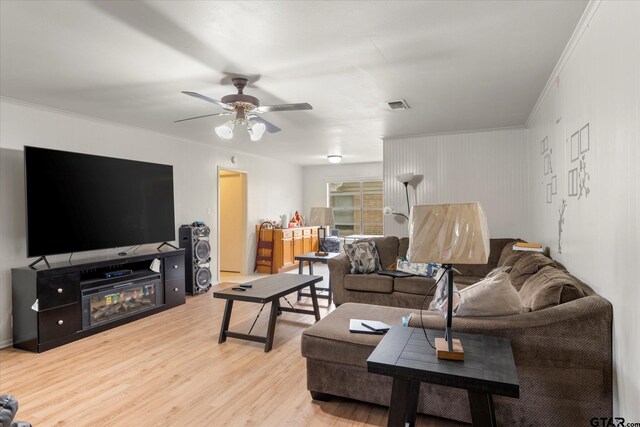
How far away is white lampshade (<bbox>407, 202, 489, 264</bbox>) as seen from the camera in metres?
1.54

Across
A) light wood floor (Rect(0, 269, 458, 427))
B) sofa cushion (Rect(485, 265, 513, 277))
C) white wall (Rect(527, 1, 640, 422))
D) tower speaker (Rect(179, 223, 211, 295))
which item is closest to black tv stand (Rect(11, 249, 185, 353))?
light wood floor (Rect(0, 269, 458, 427))

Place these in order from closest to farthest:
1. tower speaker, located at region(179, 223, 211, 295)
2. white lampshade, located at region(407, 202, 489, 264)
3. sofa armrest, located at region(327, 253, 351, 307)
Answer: white lampshade, located at region(407, 202, 489, 264) < sofa armrest, located at region(327, 253, 351, 307) < tower speaker, located at region(179, 223, 211, 295)

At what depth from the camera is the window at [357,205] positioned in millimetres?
8883

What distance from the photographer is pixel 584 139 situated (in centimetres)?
222

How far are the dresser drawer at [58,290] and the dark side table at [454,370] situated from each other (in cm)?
329

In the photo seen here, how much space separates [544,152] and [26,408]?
15.6ft

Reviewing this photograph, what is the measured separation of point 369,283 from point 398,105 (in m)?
Result: 2.09

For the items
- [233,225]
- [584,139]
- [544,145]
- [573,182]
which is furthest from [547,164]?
[233,225]

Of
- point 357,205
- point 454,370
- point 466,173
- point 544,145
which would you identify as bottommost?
point 454,370

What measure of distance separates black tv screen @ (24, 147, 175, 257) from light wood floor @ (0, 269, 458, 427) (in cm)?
106

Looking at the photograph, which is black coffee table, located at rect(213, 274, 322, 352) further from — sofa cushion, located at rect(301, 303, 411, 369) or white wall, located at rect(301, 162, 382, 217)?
white wall, located at rect(301, 162, 382, 217)

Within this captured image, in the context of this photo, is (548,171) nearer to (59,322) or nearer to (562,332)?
(562,332)

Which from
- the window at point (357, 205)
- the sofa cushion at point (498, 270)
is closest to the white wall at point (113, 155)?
the window at point (357, 205)

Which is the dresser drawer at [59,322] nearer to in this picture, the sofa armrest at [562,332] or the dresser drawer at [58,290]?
the dresser drawer at [58,290]
